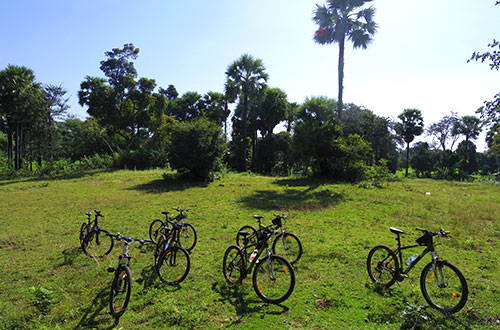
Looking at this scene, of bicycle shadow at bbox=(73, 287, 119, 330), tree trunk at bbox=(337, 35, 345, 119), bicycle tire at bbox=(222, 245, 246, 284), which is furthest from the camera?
tree trunk at bbox=(337, 35, 345, 119)

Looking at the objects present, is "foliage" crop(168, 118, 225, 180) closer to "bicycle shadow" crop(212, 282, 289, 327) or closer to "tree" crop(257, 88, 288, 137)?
"bicycle shadow" crop(212, 282, 289, 327)

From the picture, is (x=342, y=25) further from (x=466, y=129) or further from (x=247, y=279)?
→ (x=466, y=129)

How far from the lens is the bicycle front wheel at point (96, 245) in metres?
5.94

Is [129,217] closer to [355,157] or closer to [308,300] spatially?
[308,300]

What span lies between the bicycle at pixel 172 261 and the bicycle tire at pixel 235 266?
26.9 inches

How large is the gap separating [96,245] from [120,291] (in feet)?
11.5

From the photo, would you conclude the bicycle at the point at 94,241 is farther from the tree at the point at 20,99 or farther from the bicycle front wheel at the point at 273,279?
the tree at the point at 20,99

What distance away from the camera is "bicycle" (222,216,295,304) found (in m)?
4.00

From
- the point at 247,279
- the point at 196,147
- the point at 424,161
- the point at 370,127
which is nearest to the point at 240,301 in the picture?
the point at 247,279

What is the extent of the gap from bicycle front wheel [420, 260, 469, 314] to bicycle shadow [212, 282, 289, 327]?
2140 mm

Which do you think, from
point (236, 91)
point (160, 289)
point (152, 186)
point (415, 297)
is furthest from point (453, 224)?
point (236, 91)

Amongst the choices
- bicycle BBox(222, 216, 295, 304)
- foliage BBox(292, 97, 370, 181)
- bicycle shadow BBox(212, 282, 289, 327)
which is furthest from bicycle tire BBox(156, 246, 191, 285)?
foliage BBox(292, 97, 370, 181)

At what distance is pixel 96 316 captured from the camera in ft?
12.3

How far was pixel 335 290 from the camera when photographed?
14.4 feet
